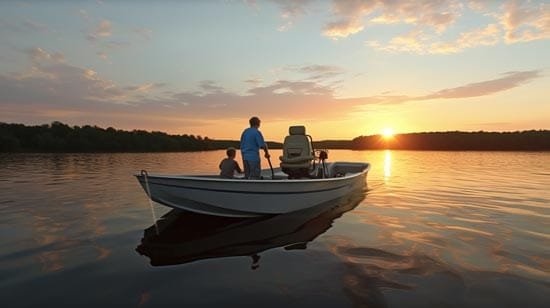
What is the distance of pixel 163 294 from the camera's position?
490 cm

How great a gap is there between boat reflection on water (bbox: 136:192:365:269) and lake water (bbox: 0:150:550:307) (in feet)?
0.11

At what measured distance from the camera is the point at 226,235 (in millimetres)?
8375

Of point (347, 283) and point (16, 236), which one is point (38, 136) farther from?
point (347, 283)

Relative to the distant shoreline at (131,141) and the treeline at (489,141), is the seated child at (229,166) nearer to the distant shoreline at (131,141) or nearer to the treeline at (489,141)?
the distant shoreline at (131,141)

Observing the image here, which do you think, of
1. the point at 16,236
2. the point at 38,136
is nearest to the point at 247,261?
the point at 16,236

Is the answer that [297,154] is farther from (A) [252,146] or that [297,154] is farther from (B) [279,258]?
(B) [279,258]

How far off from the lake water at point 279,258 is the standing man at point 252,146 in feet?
5.26

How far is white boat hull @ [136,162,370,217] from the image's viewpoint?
27.5 feet

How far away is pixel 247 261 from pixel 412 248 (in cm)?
369

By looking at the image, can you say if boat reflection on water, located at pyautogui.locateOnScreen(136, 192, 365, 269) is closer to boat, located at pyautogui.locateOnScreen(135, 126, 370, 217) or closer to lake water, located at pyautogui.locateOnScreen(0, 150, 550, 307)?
lake water, located at pyautogui.locateOnScreen(0, 150, 550, 307)

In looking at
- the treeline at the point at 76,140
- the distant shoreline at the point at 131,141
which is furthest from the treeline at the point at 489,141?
the treeline at the point at 76,140

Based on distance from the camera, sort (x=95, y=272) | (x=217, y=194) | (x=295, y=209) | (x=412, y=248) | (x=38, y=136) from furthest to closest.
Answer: (x=38, y=136) < (x=295, y=209) < (x=217, y=194) < (x=412, y=248) < (x=95, y=272)

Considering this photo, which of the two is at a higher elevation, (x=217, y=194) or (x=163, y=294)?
(x=217, y=194)

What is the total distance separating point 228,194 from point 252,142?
222 cm
